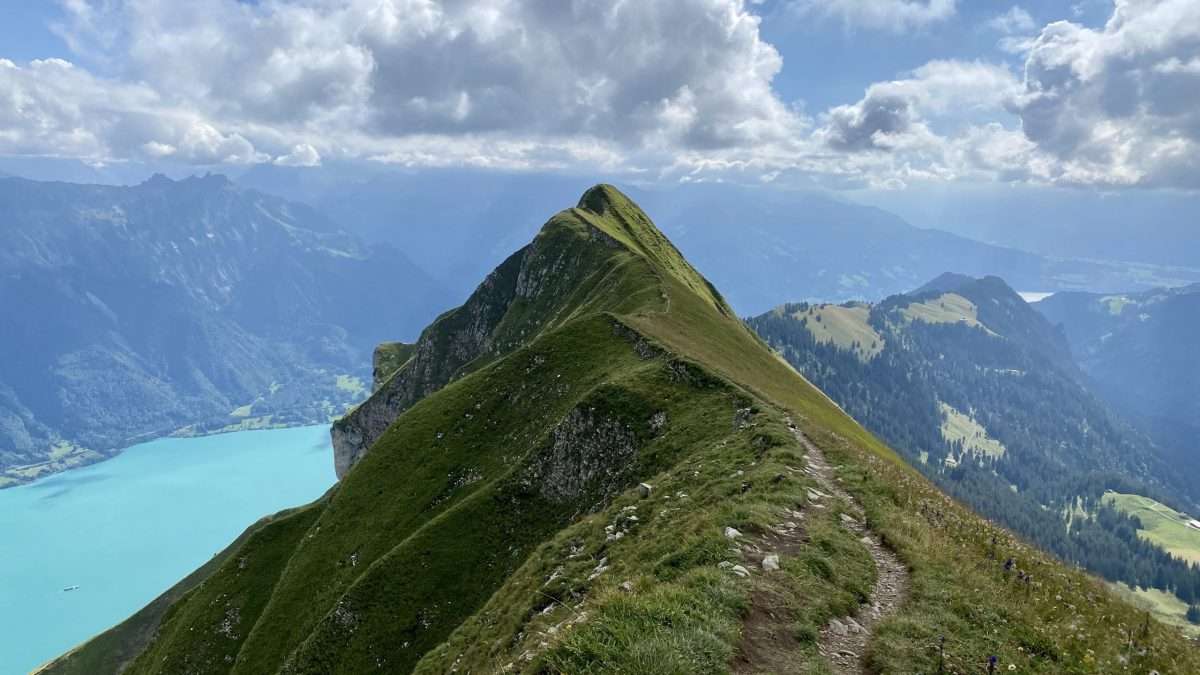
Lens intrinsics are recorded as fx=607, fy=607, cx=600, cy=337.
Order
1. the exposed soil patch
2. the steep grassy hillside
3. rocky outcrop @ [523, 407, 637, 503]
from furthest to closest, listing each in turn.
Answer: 1. rocky outcrop @ [523, 407, 637, 503]
2. the steep grassy hillside
3. the exposed soil patch

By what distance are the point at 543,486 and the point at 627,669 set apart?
1340 inches

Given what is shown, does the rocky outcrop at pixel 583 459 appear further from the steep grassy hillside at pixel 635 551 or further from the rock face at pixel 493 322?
the rock face at pixel 493 322

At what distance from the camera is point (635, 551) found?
2067 centimetres

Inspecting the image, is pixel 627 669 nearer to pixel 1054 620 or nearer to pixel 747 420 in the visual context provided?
pixel 1054 620

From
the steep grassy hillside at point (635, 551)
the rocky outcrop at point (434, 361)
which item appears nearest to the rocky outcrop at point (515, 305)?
the rocky outcrop at point (434, 361)

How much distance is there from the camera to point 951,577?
16922 millimetres

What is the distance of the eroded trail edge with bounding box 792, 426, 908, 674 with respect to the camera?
13.5 meters

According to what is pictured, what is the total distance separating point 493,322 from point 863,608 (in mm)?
130588

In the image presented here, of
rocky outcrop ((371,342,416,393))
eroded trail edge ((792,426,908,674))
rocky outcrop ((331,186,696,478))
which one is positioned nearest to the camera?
eroded trail edge ((792,426,908,674))

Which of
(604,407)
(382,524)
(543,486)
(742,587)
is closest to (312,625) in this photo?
(382,524)

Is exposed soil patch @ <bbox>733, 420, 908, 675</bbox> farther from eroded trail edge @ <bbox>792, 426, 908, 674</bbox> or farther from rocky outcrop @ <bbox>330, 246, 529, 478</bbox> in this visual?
rocky outcrop @ <bbox>330, 246, 529, 478</bbox>

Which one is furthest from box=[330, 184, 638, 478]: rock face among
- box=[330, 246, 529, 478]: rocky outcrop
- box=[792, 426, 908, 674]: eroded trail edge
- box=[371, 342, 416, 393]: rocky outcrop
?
box=[792, 426, 908, 674]: eroded trail edge

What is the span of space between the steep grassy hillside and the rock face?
72.4ft

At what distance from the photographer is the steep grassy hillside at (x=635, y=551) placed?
538 inches
